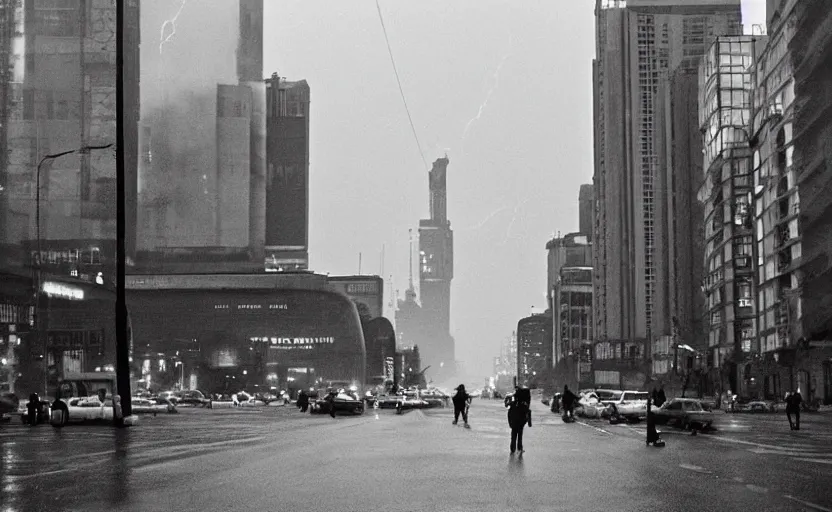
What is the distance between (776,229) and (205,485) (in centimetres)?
9322

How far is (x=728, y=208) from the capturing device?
12506 centimetres

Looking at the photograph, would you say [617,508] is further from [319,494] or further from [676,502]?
[319,494]

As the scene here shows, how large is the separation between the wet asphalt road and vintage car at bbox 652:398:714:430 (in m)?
10.8

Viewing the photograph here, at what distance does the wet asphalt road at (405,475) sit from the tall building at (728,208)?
91.9 m

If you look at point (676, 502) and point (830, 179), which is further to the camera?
point (830, 179)

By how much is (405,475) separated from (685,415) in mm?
27144

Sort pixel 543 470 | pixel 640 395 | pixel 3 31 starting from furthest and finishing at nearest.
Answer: pixel 3 31 < pixel 640 395 < pixel 543 470

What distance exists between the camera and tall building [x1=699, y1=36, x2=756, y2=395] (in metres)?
123

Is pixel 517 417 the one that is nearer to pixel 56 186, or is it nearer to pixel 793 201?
pixel 793 201

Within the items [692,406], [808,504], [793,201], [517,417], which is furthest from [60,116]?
[808,504]

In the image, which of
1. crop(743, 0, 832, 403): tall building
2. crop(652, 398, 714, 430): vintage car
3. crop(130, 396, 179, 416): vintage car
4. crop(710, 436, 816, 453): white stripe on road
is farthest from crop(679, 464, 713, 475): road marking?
crop(743, 0, 832, 403): tall building

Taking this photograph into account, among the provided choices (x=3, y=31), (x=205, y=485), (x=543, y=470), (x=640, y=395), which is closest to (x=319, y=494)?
(x=205, y=485)

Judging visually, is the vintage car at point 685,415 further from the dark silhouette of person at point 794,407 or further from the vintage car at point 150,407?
the vintage car at point 150,407

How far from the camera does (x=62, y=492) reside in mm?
16516
